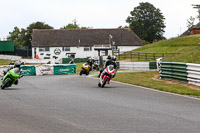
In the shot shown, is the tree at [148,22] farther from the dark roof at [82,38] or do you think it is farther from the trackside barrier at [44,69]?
the trackside barrier at [44,69]

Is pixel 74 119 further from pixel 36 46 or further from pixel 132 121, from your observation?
pixel 36 46

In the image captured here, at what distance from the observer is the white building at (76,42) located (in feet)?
272

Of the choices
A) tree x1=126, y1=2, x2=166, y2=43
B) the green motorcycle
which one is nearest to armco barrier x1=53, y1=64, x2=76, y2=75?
the green motorcycle

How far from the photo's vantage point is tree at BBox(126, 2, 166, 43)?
96938 mm

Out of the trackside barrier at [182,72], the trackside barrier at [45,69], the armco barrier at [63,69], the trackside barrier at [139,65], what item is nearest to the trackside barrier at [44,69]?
the trackside barrier at [45,69]

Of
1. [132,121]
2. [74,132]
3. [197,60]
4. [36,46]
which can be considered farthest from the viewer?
[36,46]

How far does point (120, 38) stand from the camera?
277ft

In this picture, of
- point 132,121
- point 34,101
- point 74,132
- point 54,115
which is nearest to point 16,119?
point 54,115

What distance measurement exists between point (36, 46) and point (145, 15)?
3231cm

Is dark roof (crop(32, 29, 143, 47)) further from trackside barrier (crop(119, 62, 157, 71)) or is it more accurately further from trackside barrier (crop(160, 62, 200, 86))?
trackside barrier (crop(160, 62, 200, 86))

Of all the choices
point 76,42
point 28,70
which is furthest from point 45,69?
point 76,42

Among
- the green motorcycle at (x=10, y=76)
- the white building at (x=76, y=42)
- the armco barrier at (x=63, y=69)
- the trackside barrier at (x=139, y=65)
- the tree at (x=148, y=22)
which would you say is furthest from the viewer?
the tree at (x=148, y=22)

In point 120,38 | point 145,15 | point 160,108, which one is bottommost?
point 160,108

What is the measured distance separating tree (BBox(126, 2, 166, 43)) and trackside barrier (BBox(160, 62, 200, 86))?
75249 mm
